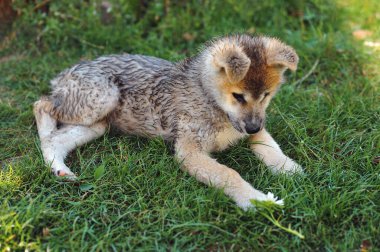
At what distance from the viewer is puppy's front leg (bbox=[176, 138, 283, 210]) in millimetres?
3967

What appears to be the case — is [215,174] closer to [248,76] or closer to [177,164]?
[177,164]

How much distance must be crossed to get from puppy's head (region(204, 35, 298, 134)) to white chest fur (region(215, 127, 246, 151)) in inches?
8.8

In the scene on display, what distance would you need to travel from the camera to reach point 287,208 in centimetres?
388

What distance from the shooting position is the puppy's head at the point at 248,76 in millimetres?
4078

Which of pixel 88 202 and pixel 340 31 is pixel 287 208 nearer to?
pixel 88 202

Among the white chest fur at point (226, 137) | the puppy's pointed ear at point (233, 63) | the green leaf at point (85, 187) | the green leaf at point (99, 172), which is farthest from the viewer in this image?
the white chest fur at point (226, 137)

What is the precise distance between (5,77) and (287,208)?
14.0ft

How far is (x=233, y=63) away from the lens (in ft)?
12.9

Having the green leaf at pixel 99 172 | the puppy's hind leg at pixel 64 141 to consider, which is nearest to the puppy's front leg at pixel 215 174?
the green leaf at pixel 99 172

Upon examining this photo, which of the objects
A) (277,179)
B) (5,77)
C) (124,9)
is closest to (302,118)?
(277,179)

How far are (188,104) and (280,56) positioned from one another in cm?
103

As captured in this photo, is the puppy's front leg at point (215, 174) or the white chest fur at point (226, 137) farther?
the white chest fur at point (226, 137)

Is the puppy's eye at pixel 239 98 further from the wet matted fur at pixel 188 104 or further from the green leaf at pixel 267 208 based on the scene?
the green leaf at pixel 267 208

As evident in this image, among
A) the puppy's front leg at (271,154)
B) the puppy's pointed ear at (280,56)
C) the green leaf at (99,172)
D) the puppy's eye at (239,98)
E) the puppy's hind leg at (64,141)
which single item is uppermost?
the puppy's pointed ear at (280,56)
